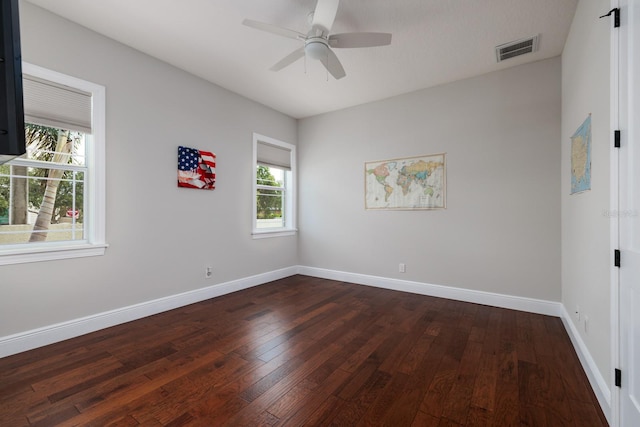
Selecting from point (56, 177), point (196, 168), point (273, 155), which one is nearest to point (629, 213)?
point (196, 168)

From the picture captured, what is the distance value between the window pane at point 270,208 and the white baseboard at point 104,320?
1004 mm

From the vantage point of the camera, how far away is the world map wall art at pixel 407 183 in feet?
12.5

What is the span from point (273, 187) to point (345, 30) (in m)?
2.72

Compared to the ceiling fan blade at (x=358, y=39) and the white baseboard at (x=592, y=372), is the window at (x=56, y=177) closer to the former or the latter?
the ceiling fan blade at (x=358, y=39)

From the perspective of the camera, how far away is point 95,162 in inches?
107

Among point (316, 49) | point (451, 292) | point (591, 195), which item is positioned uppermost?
point (316, 49)

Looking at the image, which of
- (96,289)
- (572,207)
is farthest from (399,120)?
(96,289)

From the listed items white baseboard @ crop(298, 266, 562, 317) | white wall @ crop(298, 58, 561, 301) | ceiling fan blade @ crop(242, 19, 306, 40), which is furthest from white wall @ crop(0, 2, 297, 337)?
ceiling fan blade @ crop(242, 19, 306, 40)

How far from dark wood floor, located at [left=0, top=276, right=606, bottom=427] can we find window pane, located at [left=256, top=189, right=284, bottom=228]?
6.04 ft

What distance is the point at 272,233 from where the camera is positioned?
15.3 ft

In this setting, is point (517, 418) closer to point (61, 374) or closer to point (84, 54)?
point (61, 374)

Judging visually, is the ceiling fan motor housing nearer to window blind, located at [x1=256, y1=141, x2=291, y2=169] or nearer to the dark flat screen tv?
the dark flat screen tv

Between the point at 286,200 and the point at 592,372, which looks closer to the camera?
the point at 592,372

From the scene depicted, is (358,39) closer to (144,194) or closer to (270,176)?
(144,194)
